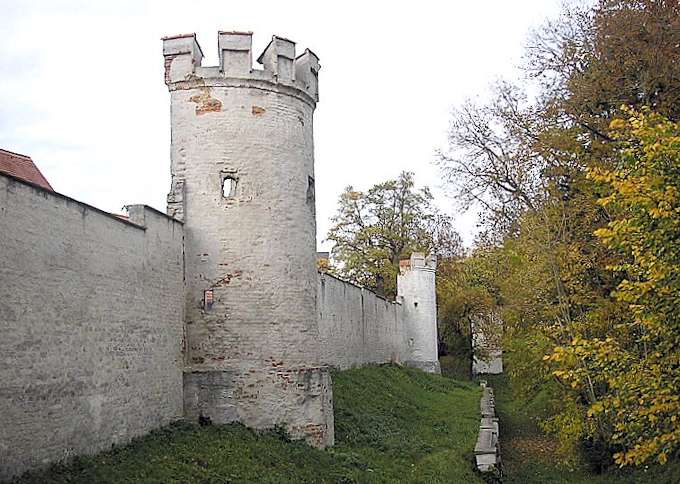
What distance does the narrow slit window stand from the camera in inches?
560

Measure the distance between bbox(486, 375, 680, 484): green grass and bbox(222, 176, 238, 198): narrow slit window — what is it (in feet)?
25.7

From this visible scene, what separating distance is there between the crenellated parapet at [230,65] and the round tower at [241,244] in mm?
17

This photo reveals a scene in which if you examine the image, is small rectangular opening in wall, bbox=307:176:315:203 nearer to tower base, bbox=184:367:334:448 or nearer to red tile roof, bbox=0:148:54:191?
tower base, bbox=184:367:334:448

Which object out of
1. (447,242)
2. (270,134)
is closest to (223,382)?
(270,134)

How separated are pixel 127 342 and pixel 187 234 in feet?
10.3

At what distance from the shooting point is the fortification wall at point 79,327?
865 cm

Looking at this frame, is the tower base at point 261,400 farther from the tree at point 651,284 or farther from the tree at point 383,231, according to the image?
the tree at point 383,231

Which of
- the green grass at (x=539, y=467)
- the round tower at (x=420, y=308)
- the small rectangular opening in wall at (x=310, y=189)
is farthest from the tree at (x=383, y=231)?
the small rectangular opening in wall at (x=310, y=189)

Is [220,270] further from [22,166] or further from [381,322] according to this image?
[381,322]

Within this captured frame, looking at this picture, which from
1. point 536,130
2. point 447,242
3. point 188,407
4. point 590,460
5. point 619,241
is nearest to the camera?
point 619,241

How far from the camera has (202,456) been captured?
11406 millimetres

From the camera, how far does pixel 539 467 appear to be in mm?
18109

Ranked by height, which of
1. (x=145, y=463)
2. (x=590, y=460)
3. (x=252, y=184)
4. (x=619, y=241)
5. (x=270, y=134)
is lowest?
(x=590, y=460)

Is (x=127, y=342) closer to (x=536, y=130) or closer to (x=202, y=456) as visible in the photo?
(x=202, y=456)
